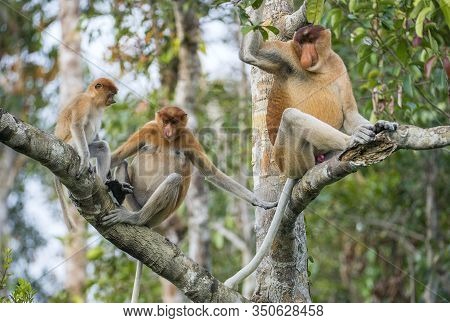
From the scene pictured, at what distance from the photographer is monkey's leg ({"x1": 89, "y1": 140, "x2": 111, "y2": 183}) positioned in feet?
15.2

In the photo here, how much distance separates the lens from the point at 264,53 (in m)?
3.91

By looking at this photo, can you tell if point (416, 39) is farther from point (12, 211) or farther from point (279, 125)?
point (12, 211)

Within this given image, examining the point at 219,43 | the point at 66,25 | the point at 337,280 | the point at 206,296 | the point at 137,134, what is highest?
the point at 66,25

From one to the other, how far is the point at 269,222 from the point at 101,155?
143 cm

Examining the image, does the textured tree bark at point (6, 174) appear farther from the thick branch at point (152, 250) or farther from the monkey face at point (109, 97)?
the thick branch at point (152, 250)

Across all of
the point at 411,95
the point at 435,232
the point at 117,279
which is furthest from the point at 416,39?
the point at 117,279

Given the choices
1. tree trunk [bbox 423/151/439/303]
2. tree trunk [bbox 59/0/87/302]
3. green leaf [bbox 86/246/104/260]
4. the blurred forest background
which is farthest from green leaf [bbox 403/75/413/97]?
tree trunk [bbox 59/0/87/302]

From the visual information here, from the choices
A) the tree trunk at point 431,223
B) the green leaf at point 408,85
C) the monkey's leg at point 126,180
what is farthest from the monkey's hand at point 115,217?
the tree trunk at point 431,223

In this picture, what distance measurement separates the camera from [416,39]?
15.4 feet

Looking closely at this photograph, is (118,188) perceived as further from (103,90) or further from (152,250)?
(152,250)

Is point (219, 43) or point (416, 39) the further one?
point (219, 43)

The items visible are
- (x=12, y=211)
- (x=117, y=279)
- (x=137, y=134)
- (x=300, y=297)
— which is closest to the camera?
(x=300, y=297)

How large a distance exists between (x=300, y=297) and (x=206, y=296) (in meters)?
0.63

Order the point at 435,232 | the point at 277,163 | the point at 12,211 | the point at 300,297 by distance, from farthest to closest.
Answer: the point at 12,211 < the point at 435,232 < the point at 277,163 < the point at 300,297
